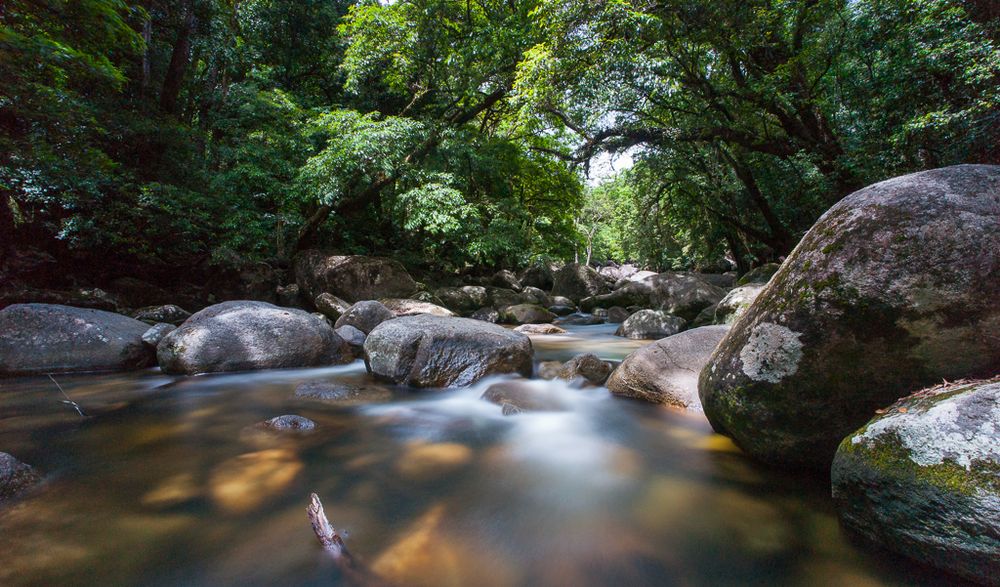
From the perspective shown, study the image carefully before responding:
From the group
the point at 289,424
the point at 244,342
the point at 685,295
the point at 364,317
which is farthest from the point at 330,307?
the point at 685,295

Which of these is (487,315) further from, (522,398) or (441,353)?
(522,398)

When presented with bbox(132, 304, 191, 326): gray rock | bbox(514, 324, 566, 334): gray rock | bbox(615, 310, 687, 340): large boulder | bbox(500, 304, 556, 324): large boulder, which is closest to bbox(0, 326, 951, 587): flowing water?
bbox(132, 304, 191, 326): gray rock

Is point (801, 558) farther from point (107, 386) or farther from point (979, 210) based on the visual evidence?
point (107, 386)

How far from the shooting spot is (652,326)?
1002 centimetres

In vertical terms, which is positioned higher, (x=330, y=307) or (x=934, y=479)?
(x=934, y=479)

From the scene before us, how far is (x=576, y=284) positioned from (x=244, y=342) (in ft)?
50.3

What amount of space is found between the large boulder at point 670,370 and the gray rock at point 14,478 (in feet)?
15.7

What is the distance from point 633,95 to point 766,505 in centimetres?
932

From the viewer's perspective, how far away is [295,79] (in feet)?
53.0

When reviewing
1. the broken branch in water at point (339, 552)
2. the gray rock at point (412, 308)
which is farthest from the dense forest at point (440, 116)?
the broken branch in water at point (339, 552)

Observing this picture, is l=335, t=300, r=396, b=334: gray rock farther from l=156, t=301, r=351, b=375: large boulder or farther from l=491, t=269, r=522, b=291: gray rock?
l=491, t=269, r=522, b=291: gray rock

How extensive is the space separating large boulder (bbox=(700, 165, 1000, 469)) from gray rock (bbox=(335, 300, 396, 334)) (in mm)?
7033

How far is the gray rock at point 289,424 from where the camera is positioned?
12.0ft

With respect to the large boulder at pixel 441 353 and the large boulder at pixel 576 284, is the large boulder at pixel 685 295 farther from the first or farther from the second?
the large boulder at pixel 441 353
